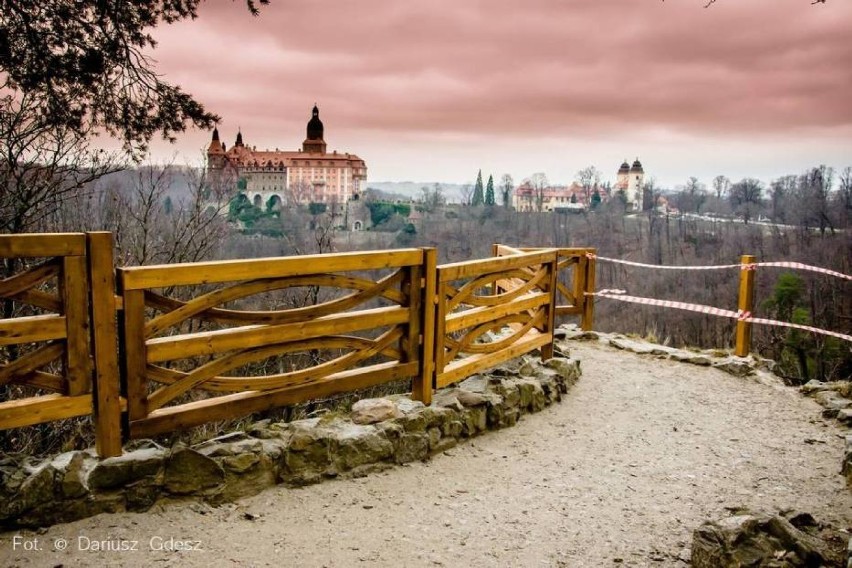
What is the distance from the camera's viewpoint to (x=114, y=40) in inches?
200

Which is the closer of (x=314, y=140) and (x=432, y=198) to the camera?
(x=432, y=198)

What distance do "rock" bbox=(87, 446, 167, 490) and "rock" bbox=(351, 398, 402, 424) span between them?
1.35 metres

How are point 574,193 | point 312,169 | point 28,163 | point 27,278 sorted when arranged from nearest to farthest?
1. point 27,278
2. point 28,163
3. point 312,169
4. point 574,193

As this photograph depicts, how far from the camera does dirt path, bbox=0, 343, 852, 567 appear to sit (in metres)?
3.30

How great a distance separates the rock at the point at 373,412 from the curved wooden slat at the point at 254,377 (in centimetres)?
43

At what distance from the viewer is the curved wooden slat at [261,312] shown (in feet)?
11.6

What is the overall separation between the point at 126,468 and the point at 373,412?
1.66 metres

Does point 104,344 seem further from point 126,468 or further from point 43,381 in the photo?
point 126,468

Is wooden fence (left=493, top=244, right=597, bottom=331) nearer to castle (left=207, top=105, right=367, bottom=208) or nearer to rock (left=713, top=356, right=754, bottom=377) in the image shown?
rock (left=713, top=356, right=754, bottom=377)

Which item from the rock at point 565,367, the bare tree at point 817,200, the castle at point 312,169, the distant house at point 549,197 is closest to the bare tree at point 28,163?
the rock at point 565,367

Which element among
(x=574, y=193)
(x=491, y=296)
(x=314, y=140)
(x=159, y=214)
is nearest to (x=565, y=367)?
(x=491, y=296)

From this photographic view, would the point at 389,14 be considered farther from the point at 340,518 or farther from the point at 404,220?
the point at 404,220

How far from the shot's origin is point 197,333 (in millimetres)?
3674

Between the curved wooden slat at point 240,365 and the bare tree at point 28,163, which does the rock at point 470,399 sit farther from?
the bare tree at point 28,163
